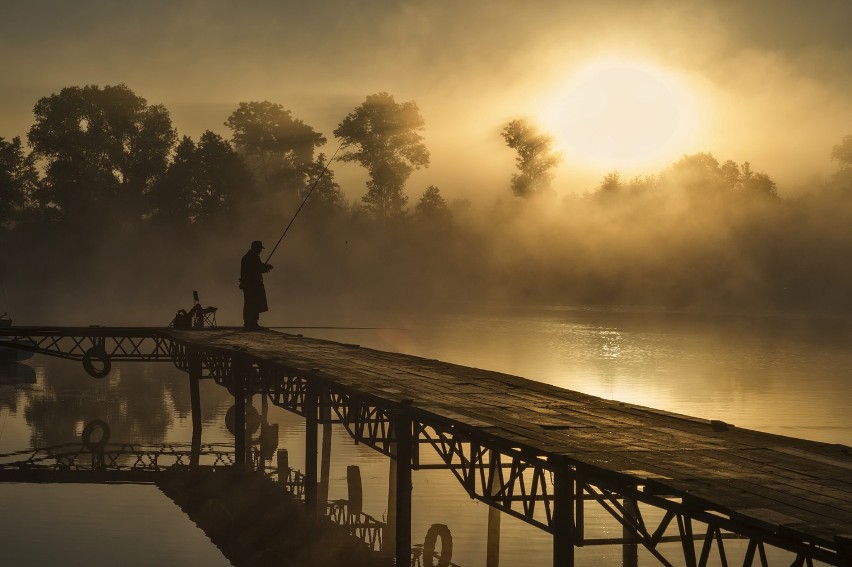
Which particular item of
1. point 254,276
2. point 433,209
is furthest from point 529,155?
point 254,276

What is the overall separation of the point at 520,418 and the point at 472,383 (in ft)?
19.2

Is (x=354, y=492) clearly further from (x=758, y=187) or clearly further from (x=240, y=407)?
(x=758, y=187)

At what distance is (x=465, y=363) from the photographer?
65062mm

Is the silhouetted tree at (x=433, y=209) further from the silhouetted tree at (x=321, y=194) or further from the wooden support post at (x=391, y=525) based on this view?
the wooden support post at (x=391, y=525)

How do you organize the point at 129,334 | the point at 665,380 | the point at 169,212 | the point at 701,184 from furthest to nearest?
1. the point at 701,184
2. the point at 169,212
3. the point at 665,380
4. the point at 129,334

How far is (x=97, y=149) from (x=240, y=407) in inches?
3328

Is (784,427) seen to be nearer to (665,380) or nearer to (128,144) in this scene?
(665,380)

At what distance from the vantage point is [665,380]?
6103cm

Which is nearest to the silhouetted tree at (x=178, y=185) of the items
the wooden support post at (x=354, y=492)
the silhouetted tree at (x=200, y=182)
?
the silhouetted tree at (x=200, y=182)

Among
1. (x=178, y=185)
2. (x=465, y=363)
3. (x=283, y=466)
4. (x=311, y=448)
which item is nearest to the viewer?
(x=311, y=448)

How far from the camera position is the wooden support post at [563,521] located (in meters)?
13.3

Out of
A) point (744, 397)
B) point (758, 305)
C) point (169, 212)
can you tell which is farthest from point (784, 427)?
point (758, 305)

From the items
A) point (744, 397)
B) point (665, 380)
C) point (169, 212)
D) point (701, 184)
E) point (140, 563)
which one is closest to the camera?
point (140, 563)

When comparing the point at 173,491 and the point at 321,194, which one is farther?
the point at 321,194
